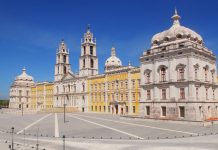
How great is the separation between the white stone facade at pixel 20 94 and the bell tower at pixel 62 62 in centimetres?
2855

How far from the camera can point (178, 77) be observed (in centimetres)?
4778

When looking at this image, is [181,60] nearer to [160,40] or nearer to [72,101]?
[160,40]

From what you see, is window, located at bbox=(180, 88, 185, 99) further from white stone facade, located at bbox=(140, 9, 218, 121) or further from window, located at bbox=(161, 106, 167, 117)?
window, located at bbox=(161, 106, 167, 117)

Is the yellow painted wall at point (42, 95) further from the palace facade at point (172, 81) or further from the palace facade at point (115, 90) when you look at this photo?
the palace facade at point (172, 81)

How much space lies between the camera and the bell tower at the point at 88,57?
90.9 m

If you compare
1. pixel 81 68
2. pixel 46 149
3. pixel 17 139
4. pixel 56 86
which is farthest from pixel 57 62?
pixel 46 149

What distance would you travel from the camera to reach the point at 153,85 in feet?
170

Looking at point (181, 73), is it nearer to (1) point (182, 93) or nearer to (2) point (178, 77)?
(2) point (178, 77)

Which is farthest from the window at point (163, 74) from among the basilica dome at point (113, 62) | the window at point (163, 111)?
the basilica dome at point (113, 62)

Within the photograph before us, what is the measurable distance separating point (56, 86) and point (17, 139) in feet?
250

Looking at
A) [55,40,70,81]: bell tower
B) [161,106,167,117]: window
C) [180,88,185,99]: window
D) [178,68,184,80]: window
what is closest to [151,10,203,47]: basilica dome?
[178,68,184,80]: window

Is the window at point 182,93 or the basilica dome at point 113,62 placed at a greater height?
the basilica dome at point 113,62

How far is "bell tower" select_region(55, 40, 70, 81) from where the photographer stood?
352ft

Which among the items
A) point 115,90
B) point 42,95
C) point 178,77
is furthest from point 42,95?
point 178,77
